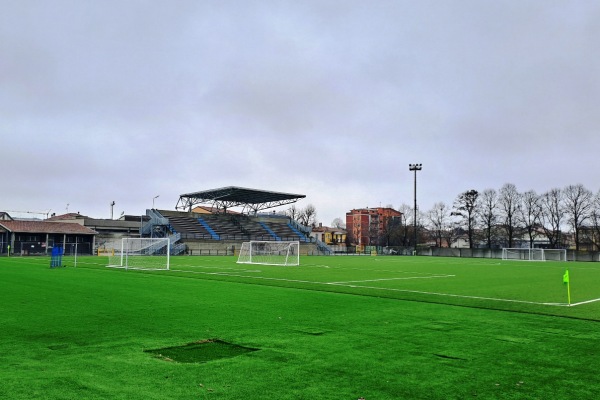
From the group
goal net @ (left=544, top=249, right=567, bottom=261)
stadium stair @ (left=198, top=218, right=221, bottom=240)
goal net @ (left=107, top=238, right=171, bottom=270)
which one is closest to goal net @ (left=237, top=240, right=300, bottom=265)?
goal net @ (left=107, top=238, right=171, bottom=270)

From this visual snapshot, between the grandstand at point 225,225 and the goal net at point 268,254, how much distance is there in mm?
23443

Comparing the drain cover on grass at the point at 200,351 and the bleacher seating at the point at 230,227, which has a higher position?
the bleacher seating at the point at 230,227

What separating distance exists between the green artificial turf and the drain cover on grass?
123 millimetres

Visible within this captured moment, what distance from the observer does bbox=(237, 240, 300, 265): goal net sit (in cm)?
3965

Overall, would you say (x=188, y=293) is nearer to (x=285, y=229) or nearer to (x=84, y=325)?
(x=84, y=325)

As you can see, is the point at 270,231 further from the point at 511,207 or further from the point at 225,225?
the point at 511,207

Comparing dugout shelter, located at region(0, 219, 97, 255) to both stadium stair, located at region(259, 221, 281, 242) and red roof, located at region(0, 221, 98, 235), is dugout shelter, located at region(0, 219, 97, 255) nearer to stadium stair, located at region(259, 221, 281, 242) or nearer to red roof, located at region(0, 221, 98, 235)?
red roof, located at region(0, 221, 98, 235)

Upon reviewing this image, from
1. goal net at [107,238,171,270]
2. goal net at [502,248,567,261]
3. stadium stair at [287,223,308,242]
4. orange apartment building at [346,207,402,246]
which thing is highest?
orange apartment building at [346,207,402,246]

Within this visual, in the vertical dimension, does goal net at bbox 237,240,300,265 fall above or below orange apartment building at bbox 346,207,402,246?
below

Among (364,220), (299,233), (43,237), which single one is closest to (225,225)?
(299,233)

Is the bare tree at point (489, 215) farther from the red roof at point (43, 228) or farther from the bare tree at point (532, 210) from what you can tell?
the red roof at point (43, 228)

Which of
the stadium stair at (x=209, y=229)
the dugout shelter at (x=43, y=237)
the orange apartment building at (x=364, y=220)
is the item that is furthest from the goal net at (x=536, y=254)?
the orange apartment building at (x=364, y=220)

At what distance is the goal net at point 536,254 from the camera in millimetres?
63338

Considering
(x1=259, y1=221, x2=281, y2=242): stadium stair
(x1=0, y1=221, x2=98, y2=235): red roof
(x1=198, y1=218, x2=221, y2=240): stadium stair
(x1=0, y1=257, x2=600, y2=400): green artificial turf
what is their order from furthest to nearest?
(x1=259, y1=221, x2=281, y2=242): stadium stair, (x1=198, y1=218, x2=221, y2=240): stadium stair, (x1=0, y1=221, x2=98, y2=235): red roof, (x1=0, y1=257, x2=600, y2=400): green artificial turf
